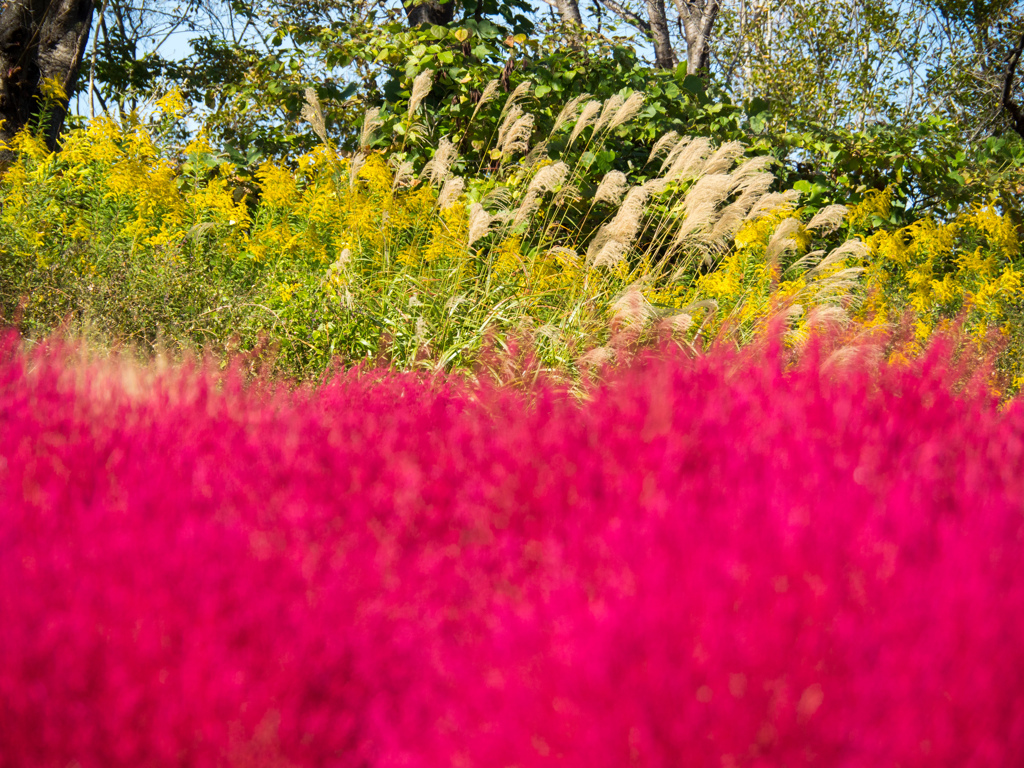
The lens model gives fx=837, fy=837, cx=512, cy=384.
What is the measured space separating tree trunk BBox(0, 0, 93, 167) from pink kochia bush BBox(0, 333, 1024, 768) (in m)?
6.59

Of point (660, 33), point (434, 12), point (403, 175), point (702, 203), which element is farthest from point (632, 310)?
point (660, 33)

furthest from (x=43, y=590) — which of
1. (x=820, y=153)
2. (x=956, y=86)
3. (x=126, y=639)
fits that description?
(x=956, y=86)

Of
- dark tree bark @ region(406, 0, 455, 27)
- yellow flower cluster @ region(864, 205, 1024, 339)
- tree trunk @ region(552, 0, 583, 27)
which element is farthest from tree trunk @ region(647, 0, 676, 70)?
yellow flower cluster @ region(864, 205, 1024, 339)

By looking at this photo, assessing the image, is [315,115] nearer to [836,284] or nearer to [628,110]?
[628,110]

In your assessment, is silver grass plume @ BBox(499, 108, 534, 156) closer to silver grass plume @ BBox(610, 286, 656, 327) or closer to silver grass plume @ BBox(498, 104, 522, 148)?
silver grass plume @ BBox(498, 104, 522, 148)

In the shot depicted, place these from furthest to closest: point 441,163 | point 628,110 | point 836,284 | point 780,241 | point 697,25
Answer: point 697,25 < point 628,110 < point 441,163 < point 780,241 < point 836,284

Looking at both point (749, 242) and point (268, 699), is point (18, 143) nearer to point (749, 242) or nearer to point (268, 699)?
point (749, 242)

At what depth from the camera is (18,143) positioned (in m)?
6.37

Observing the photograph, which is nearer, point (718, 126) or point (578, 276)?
point (578, 276)

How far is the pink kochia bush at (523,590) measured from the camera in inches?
47.4

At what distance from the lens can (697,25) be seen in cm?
1539

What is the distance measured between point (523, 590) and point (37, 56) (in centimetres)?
840

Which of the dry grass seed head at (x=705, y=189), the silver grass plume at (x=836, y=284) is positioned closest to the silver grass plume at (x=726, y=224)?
the dry grass seed head at (x=705, y=189)

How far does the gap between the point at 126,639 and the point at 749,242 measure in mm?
5450
